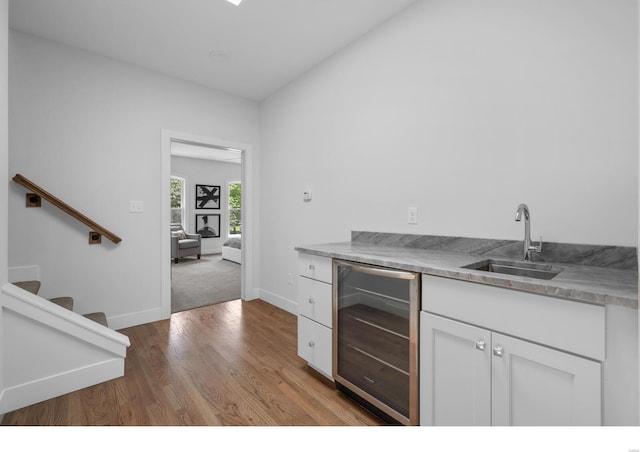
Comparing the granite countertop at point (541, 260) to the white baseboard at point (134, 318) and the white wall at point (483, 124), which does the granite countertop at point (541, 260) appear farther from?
the white baseboard at point (134, 318)

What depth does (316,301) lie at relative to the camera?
1935 millimetres

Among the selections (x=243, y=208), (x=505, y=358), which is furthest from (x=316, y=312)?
(x=243, y=208)

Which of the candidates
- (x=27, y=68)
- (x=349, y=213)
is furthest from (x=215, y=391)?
(x=27, y=68)

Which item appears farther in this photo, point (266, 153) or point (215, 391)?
point (266, 153)

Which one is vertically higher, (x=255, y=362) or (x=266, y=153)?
(x=266, y=153)

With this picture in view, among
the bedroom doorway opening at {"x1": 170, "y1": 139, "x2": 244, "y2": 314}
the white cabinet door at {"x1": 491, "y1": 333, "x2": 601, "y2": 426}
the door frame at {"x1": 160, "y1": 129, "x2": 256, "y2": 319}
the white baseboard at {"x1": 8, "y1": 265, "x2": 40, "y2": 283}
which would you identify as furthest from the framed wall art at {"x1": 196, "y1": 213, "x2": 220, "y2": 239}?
the white cabinet door at {"x1": 491, "y1": 333, "x2": 601, "y2": 426}

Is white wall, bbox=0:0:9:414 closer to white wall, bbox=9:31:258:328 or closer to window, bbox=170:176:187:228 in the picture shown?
white wall, bbox=9:31:258:328

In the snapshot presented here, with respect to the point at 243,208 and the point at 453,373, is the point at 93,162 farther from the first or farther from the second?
the point at 453,373

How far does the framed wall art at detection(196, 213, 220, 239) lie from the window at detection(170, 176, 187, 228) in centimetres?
39

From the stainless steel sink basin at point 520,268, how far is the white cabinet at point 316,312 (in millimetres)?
861

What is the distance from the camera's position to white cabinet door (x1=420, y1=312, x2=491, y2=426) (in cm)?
115

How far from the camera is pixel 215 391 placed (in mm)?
1807

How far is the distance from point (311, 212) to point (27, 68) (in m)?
2.68
